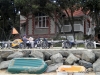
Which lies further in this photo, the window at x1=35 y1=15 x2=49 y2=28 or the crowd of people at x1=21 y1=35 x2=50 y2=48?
the window at x1=35 y1=15 x2=49 y2=28

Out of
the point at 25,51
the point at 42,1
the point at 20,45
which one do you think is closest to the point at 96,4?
the point at 42,1

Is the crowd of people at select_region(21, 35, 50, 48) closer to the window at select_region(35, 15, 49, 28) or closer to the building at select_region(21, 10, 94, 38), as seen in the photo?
the building at select_region(21, 10, 94, 38)

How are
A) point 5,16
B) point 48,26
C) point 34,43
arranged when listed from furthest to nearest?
point 5,16 < point 48,26 < point 34,43

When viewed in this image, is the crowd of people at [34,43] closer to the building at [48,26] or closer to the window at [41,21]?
the building at [48,26]

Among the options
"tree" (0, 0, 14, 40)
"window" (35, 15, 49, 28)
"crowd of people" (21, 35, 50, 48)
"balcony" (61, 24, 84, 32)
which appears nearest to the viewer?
"crowd of people" (21, 35, 50, 48)

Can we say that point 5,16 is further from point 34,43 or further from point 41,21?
point 34,43

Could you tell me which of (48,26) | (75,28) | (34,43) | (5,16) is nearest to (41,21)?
(48,26)

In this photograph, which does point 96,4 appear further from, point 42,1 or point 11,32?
point 11,32

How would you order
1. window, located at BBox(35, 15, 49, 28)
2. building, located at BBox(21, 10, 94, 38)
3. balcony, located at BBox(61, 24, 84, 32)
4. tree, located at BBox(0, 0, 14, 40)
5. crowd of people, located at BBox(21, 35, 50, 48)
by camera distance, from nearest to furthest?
crowd of people, located at BBox(21, 35, 50, 48) → tree, located at BBox(0, 0, 14, 40) → balcony, located at BBox(61, 24, 84, 32) → building, located at BBox(21, 10, 94, 38) → window, located at BBox(35, 15, 49, 28)

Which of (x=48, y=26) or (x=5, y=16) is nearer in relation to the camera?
(x=48, y=26)

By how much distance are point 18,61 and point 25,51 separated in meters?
1.98

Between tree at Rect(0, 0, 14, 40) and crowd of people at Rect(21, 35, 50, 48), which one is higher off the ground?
tree at Rect(0, 0, 14, 40)

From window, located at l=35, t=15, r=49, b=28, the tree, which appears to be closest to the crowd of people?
the tree

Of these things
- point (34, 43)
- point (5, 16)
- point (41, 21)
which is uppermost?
point (5, 16)
